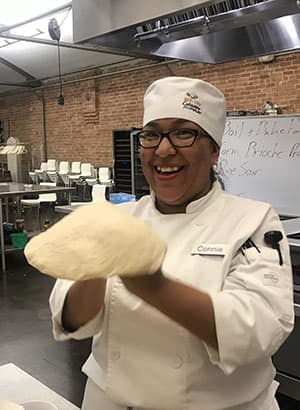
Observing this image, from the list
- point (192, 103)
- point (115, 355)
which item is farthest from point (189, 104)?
point (115, 355)

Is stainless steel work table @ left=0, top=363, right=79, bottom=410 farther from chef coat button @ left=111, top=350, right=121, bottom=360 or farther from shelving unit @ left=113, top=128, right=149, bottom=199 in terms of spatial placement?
shelving unit @ left=113, top=128, right=149, bottom=199

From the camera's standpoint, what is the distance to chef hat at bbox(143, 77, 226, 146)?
3.05ft

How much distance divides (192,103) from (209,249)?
29 cm

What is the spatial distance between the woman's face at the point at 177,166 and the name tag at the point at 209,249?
0.36 ft

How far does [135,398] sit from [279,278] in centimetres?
36

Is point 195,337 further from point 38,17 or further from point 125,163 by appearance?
point 125,163

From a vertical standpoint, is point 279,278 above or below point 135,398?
above

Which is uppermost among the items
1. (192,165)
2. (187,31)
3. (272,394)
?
A: (187,31)

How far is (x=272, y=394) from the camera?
100 centimetres

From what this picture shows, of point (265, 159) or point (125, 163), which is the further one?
point (125, 163)

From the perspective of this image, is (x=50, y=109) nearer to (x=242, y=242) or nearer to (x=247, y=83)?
(x=247, y=83)

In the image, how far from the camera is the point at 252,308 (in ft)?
2.55

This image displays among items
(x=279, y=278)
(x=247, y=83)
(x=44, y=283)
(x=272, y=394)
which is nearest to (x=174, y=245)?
(x=279, y=278)

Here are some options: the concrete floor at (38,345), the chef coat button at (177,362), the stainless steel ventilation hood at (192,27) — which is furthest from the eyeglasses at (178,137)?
the concrete floor at (38,345)
